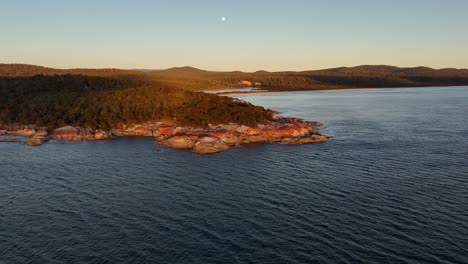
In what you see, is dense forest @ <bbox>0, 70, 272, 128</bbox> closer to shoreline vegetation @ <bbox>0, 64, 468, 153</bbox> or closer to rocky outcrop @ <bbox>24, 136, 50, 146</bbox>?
shoreline vegetation @ <bbox>0, 64, 468, 153</bbox>

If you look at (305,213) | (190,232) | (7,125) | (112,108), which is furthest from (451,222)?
(7,125)

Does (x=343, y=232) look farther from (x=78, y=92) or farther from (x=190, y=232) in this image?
(x=78, y=92)

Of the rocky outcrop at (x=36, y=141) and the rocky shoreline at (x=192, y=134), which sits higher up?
the rocky shoreline at (x=192, y=134)

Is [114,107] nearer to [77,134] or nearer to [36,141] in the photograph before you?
[77,134]

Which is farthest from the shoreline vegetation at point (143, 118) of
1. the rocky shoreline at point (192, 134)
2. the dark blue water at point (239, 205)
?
the dark blue water at point (239, 205)

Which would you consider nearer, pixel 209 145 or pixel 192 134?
pixel 209 145

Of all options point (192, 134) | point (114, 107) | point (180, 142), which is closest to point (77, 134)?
point (114, 107)

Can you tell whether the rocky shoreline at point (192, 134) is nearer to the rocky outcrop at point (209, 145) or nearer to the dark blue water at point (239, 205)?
the rocky outcrop at point (209, 145)
